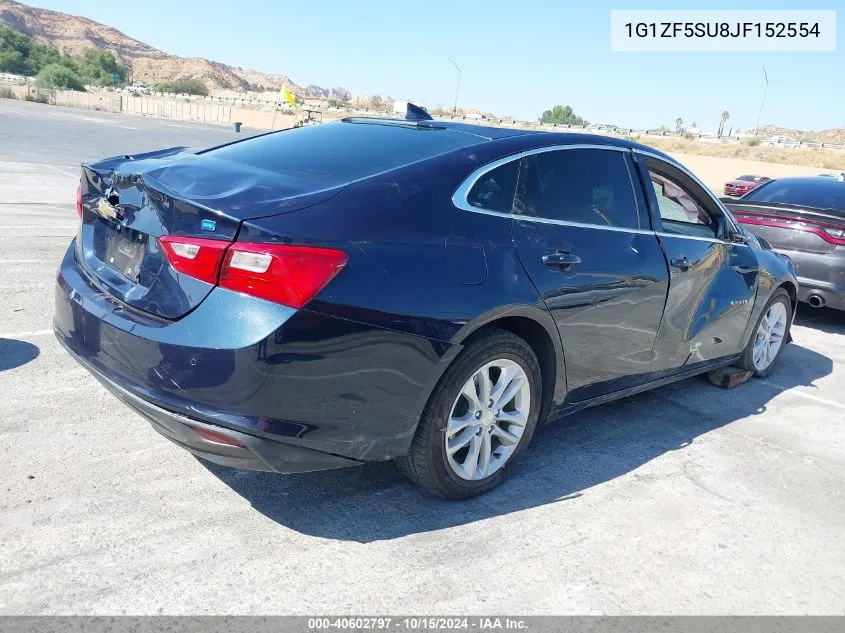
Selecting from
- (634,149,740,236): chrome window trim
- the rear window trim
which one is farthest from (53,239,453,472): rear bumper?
(634,149,740,236): chrome window trim

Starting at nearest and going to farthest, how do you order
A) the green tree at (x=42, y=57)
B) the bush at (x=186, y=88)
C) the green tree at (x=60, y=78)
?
1. the green tree at (x=60, y=78)
2. the green tree at (x=42, y=57)
3. the bush at (x=186, y=88)

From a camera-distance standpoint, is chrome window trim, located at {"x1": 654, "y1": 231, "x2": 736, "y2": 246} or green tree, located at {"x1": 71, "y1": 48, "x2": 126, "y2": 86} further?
green tree, located at {"x1": 71, "y1": 48, "x2": 126, "y2": 86}

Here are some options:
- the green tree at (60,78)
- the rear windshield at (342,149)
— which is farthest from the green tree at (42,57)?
the rear windshield at (342,149)

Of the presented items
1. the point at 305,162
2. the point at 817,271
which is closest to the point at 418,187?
the point at 305,162

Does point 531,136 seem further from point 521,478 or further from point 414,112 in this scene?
point 521,478

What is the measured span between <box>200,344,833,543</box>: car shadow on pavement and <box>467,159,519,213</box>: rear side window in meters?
1.38

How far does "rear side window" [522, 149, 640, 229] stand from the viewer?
3.71 metres

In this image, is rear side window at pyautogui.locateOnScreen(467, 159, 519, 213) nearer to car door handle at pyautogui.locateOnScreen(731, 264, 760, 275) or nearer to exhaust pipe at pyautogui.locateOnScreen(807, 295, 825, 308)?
car door handle at pyautogui.locateOnScreen(731, 264, 760, 275)

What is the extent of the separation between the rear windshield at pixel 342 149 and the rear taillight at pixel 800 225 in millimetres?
4964

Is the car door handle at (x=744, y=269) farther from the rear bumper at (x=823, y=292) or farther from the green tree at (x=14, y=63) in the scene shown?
the green tree at (x=14, y=63)

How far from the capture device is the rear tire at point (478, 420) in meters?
3.23

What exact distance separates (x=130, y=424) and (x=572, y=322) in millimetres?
2353

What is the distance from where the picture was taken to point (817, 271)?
7574mm

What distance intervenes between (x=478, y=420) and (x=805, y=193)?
22.8 feet
